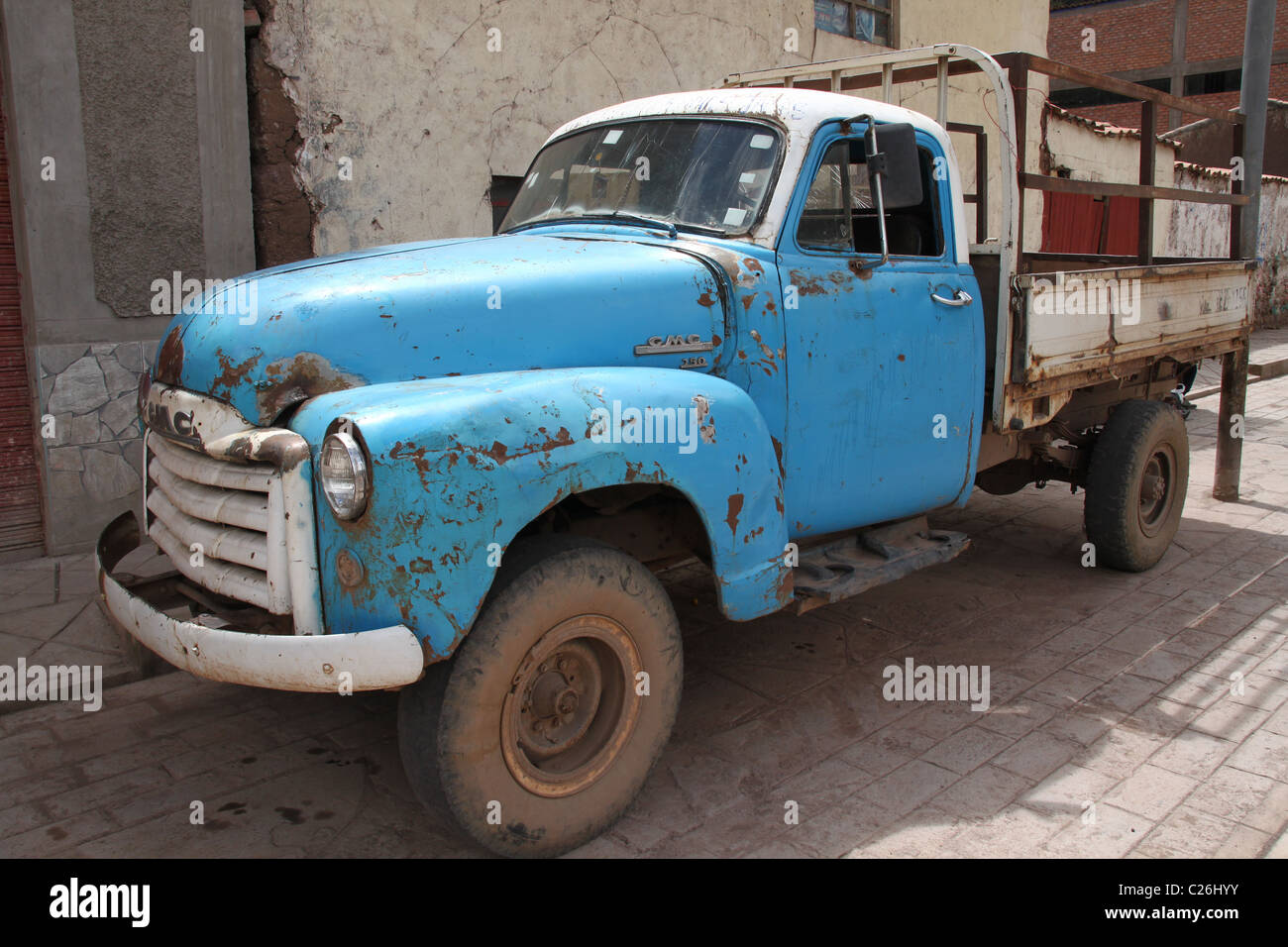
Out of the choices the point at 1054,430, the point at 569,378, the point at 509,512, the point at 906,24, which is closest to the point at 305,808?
the point at 509,512

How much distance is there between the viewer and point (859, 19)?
37.0 ft

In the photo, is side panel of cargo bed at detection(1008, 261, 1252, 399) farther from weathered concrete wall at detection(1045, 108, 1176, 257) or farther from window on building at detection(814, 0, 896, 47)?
weathered concrete wall at detection(1045, 108, 1176, 257)

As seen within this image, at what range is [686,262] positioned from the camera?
136 inches

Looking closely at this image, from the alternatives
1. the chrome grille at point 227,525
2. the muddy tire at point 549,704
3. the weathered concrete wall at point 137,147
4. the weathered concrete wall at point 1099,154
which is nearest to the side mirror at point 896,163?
the muddy tire at point 549,704

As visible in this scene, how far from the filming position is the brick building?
95.6 feet

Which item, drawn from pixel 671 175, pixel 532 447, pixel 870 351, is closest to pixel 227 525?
pixel 532 447

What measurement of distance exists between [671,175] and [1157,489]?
11.7 ft

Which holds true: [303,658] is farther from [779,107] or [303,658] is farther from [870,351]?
[779,107]

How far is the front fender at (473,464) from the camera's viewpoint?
8.34 feet

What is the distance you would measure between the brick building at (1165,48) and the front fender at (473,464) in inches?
1159

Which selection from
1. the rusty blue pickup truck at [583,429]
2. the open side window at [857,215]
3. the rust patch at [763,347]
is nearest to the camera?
the rusty blue pickup truck at [583,429]

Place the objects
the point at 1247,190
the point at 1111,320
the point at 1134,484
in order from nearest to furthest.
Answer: the point at 1111,320, the point at 1134,484, the point at 1247,190

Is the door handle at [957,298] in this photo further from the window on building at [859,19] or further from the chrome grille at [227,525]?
the window on building at [859,19]
